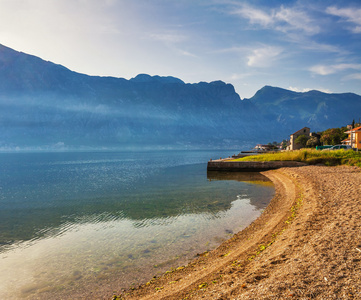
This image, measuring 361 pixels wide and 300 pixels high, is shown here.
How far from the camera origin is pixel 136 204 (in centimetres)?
2661

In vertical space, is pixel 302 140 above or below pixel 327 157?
above

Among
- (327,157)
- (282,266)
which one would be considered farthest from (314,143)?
(282,266)

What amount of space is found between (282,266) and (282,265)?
11 cm

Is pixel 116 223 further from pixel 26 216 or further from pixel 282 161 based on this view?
pixel 282 161

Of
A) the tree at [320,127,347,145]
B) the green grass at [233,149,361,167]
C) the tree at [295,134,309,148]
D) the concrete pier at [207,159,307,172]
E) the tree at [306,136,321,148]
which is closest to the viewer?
the green grass at [233,149,361,167]

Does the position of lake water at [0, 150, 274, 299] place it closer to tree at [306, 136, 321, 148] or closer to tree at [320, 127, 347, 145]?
tree at [320, 127, 347, 145]

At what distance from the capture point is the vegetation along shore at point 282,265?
260 inches

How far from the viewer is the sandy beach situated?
659 centimetres

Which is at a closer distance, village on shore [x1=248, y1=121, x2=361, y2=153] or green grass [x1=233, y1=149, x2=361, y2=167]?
green grass [x1=233, y1=149, x2=361, y2=167]

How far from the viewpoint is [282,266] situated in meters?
8.22

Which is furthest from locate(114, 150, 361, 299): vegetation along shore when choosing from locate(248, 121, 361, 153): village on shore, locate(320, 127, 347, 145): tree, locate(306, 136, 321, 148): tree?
locate(306, 136, 321, 148): tree

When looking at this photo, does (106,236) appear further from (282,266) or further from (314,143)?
(314,143)

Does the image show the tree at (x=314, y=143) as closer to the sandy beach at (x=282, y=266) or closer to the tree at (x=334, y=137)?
the tree at (x=334, y=137)

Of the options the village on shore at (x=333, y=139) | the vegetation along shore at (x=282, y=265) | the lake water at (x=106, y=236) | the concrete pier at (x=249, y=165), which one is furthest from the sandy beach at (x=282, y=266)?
the village on shore at (x=333, y=139)
